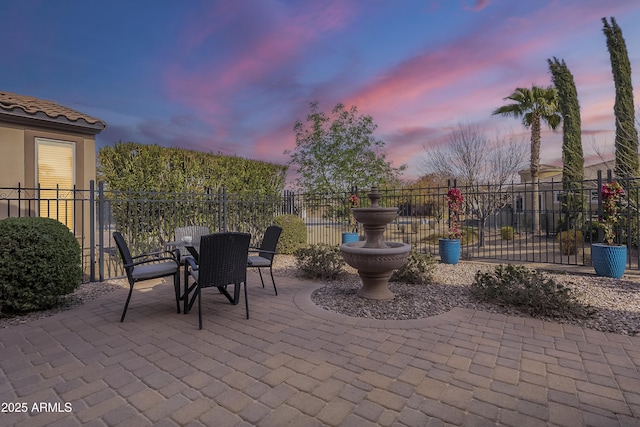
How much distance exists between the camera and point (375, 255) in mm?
4234

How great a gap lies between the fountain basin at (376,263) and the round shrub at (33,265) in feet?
12.7

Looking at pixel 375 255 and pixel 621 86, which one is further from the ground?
pixel 621 86

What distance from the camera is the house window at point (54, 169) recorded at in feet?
24.5

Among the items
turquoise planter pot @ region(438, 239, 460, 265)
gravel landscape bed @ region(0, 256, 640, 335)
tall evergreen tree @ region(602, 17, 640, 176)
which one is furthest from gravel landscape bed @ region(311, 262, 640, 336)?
tall evergreen tree @ region(602, 17, 640, 176)

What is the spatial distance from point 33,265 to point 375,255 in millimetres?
4413

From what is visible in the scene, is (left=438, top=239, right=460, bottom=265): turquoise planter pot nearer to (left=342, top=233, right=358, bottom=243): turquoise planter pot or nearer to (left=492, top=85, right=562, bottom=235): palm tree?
(left=342, top=233, right=358, bottom=243): turquoise planter pot

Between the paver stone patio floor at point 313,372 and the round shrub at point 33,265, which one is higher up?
the round shrub at point 33,265

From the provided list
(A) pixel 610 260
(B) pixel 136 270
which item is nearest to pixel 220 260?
(B) pixel 136 270

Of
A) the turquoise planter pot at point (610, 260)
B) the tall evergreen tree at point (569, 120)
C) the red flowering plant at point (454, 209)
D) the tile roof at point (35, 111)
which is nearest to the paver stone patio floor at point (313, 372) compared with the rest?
the turquoise planter pot at point (610, 260)

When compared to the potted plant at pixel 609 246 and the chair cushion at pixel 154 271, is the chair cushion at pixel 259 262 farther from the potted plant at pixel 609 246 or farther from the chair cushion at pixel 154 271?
the potted plant at pixel 609 246

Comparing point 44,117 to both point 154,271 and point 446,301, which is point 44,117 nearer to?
point 154,271

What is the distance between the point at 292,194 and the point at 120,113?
592 centimetres

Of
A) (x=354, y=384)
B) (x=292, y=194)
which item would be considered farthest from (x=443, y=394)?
(x=292, y=194)

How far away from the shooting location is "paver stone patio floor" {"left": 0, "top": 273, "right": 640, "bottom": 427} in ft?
6.53
